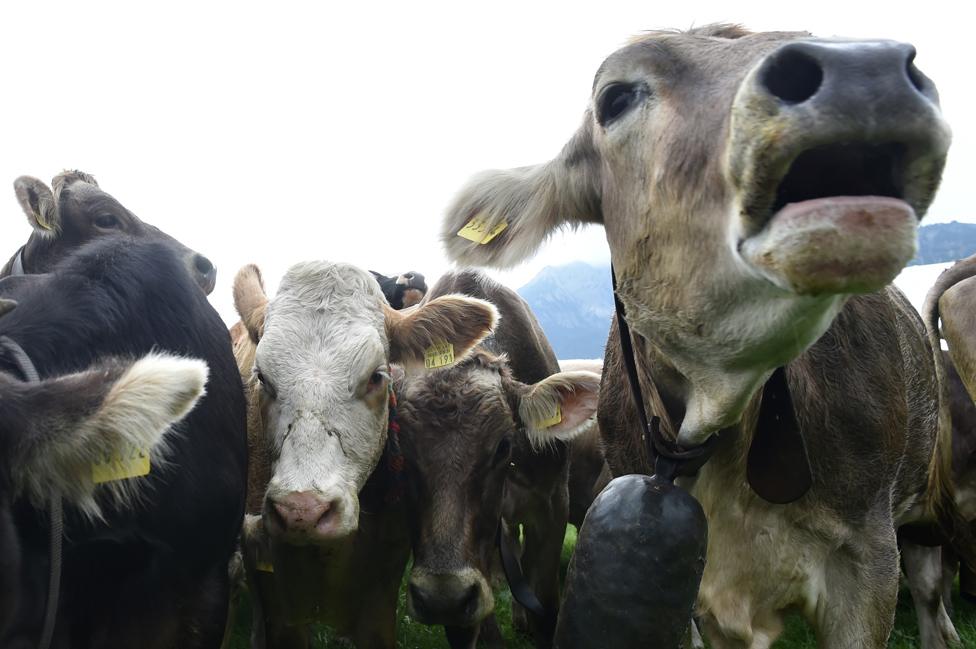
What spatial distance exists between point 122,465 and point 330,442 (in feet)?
3.85

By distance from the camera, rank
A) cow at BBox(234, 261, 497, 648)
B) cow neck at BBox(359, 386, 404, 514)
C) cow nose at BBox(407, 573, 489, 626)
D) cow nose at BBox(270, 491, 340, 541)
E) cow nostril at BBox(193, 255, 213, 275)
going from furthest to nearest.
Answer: cow nostril at BBox(193, 255, 213, 275) → cow neck at BBox(359, 386, 404, 514) → cow nose at BBox(407, 573, 489, 626) → cow at BBox(234, 261, 497, 648) → cow nose at BBox(270, 491, 340, 541)

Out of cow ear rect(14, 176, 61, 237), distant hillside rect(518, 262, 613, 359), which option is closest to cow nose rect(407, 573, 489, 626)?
cow ear rect(14, 176, 61, 237)

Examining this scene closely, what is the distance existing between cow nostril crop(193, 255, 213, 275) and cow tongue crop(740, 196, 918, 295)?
4303mm

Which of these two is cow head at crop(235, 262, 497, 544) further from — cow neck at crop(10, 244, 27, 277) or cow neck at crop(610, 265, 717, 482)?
cow neck at crop(10, 244, 27, 277)

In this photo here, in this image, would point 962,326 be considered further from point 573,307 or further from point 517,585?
point 573,307

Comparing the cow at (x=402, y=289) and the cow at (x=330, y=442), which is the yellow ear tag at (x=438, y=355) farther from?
the cow at (x=402, y=289)

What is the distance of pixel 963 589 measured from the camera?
21.6ft

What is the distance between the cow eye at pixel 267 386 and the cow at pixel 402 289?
217 centimetres

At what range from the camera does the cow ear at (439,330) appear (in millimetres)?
3969

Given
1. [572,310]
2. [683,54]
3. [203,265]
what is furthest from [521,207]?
[572,310]

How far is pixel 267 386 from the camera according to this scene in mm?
3559

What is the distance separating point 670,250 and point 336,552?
2486mm

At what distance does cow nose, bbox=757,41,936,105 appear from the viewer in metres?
1.53

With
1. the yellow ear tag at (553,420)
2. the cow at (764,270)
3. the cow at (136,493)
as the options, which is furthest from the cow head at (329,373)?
the cow at (764,270)
